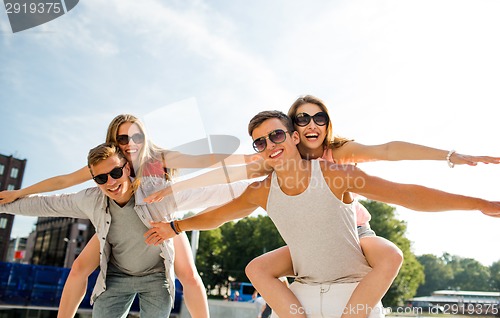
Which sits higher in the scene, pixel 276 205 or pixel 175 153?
pixel 175 153

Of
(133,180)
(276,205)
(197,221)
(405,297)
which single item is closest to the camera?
(276,205)

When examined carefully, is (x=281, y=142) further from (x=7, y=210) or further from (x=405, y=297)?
(x=405, y=297)

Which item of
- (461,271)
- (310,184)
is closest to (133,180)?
(310,184)

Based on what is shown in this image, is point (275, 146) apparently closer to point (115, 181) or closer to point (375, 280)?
point (375, 280)

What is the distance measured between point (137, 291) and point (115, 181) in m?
1.22

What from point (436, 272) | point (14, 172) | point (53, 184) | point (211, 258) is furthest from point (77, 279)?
point (436, 272)

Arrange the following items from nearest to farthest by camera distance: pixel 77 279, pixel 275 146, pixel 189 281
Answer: pixel 275 146 < pixel 189 281 < pixel 77 279

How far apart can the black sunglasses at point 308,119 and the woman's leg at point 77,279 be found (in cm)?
240

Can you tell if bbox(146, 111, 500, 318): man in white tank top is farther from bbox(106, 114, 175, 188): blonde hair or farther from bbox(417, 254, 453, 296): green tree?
bbox(417, 254, 453, 296): green tree

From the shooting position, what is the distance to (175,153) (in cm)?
452

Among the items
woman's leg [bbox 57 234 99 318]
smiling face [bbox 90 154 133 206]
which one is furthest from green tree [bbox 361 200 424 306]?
smiling face [bbox 90 154 133 206]

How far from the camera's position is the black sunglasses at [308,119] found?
385cm

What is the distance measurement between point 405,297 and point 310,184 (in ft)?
136

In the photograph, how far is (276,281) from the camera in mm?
3076
